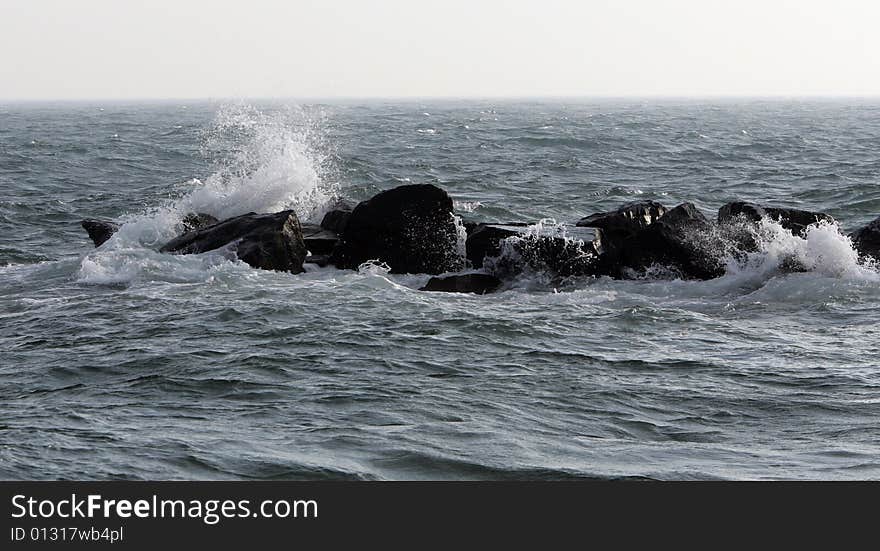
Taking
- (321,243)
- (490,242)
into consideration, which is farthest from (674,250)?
(321,243)

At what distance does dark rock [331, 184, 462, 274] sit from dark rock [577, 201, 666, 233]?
196cm

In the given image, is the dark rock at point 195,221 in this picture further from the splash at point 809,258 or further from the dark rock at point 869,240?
the dark rock at point 869,240

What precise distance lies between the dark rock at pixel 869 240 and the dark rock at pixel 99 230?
10.9 meters

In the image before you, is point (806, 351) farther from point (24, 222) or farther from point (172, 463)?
point (24, 222)

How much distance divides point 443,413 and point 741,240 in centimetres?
728

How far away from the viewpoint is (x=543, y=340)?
10.9m

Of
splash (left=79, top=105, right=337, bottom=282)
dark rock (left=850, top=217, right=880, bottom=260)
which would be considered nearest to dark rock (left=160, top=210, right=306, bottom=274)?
splash (left=79, top=105, right=337, bottom=282)

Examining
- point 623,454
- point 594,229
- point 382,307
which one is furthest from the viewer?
point 594,229

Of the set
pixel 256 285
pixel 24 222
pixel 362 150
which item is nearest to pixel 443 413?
pixel 256 285

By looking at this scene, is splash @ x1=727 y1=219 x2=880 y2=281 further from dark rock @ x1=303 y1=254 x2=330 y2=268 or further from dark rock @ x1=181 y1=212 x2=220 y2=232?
dark rock @ x1=181 y1=212 x2=220 y2=232

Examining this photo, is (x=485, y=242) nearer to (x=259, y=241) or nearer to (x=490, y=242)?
(x=490, y=242)

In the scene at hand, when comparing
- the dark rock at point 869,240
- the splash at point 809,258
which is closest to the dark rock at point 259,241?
the splash at point 809,258

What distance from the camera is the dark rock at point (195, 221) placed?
1714cm

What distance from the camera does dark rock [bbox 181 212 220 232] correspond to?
17141 millimetres
